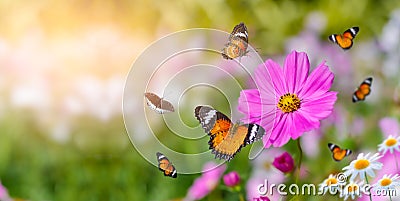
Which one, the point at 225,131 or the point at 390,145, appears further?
the point at 390,145

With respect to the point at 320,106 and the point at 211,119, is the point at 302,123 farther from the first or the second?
the point at 211,119

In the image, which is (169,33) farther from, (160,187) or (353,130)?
(353,130)

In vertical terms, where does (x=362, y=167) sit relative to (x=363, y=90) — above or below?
below

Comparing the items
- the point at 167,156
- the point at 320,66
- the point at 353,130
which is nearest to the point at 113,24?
the point at 167,156

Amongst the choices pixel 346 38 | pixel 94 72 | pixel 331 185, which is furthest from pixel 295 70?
pixel 94 72

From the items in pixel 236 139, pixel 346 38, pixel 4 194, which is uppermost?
pixel 346 38

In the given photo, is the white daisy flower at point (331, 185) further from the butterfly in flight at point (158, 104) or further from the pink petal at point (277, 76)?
the butterfly in flight at point (158, 104)
